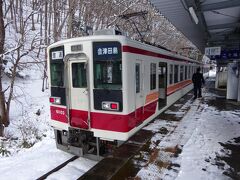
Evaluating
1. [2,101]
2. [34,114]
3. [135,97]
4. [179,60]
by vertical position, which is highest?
[179,60]

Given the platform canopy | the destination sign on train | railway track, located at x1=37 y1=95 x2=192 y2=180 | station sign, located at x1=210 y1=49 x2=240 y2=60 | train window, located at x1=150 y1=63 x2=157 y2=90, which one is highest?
the platform canopy

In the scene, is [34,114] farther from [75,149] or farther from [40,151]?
[75,149]

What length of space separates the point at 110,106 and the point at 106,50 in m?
1.18

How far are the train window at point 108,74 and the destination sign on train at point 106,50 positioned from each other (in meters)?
0.10

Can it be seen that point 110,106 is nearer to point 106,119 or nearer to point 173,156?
point 106,119

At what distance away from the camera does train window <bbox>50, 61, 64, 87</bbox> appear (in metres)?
5.41

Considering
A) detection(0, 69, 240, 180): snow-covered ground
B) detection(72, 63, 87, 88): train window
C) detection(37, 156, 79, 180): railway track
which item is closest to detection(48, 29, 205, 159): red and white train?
detection(72, 63, 87, 88): train window

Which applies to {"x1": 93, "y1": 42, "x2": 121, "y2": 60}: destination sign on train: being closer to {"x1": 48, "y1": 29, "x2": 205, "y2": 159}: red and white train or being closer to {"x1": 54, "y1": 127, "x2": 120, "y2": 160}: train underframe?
{"x1": 48, "y1": 29, "x2": 205, "y2": 159}: red and white train

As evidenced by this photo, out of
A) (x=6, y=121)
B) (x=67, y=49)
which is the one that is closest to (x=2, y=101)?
(x=6, y=121)

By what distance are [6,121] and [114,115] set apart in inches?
314

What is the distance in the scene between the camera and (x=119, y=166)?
420 centimetres

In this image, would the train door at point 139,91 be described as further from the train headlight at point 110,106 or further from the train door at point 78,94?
the train door at point 78,94

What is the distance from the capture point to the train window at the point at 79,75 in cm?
501

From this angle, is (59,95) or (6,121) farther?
(6,121)
